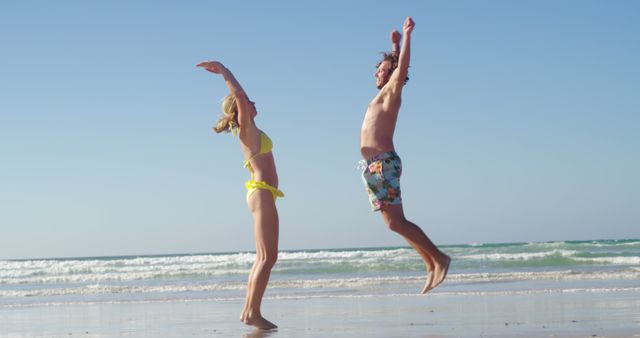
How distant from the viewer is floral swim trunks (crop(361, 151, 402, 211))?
697 cm

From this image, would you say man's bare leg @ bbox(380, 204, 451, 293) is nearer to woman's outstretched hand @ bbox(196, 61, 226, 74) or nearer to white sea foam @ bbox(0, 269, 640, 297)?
woman's outstretched hand @ bbox(196, 61, 226, 74)

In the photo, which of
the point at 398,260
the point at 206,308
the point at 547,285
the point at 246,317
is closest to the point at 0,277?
the point at 398,260

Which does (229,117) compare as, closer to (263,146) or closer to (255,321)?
(263,146)

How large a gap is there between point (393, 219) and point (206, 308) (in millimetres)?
5938

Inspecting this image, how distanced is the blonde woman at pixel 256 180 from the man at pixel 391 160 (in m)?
0.94

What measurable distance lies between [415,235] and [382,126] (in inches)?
37.5

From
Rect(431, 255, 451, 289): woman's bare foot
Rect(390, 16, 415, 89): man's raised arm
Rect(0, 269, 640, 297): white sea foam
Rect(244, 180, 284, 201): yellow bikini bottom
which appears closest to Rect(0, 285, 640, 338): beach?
Rect(431, 255, 451, 289): woman's bare foot

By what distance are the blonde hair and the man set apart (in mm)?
1226

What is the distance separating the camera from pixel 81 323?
34.8 feet

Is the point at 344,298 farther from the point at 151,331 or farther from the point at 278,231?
the point at 278,231

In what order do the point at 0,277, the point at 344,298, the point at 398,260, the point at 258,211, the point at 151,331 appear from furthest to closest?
the point at 398,260
the point at 0,277
the point at 344,298
the point at 151,331
the point at 258,211

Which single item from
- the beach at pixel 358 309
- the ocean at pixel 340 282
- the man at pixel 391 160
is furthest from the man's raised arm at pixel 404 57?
the ocean at pixel 340 282

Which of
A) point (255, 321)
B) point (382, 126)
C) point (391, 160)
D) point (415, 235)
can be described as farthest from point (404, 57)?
point (255, 321)

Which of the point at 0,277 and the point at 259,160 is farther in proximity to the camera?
the point at 0,277
